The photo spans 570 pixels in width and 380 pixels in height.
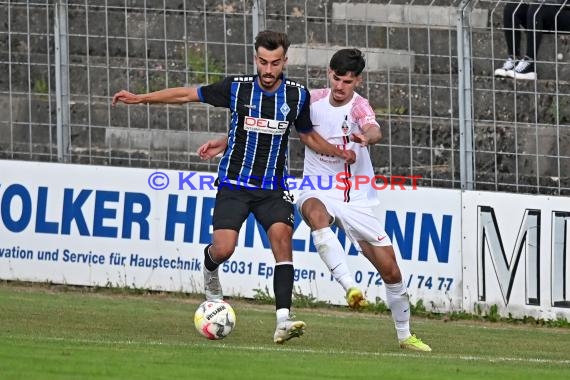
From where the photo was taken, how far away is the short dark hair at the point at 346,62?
12.0 metres

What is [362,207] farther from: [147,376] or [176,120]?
[176,120]

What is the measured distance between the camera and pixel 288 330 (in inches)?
461

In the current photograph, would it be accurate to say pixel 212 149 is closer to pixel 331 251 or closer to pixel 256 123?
pixel 256 123

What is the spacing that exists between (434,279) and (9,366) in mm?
6953

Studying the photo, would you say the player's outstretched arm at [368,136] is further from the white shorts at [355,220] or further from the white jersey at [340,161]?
the white shorts at [355,220]

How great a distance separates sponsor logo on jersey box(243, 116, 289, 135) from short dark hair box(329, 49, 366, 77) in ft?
1.93

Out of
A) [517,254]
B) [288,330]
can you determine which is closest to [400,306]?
[288,330]

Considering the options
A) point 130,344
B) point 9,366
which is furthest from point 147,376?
point 130,344

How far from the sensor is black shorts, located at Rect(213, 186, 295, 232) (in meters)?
12.1

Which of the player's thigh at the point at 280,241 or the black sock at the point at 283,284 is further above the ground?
the player's thigh at the point at 280,241

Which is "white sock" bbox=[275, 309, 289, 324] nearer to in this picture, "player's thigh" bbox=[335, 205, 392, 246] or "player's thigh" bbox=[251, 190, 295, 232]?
"player's thigh" bbox=[251, 190, 295, 232]

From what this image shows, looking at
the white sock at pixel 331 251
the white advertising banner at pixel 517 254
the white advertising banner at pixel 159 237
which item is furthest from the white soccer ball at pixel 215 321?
the white advertising banner at pixel 517 254

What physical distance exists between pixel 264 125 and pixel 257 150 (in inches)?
8.2

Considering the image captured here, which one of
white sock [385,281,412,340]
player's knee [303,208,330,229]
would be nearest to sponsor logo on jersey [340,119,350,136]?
player's knee [303,208,330,229]
